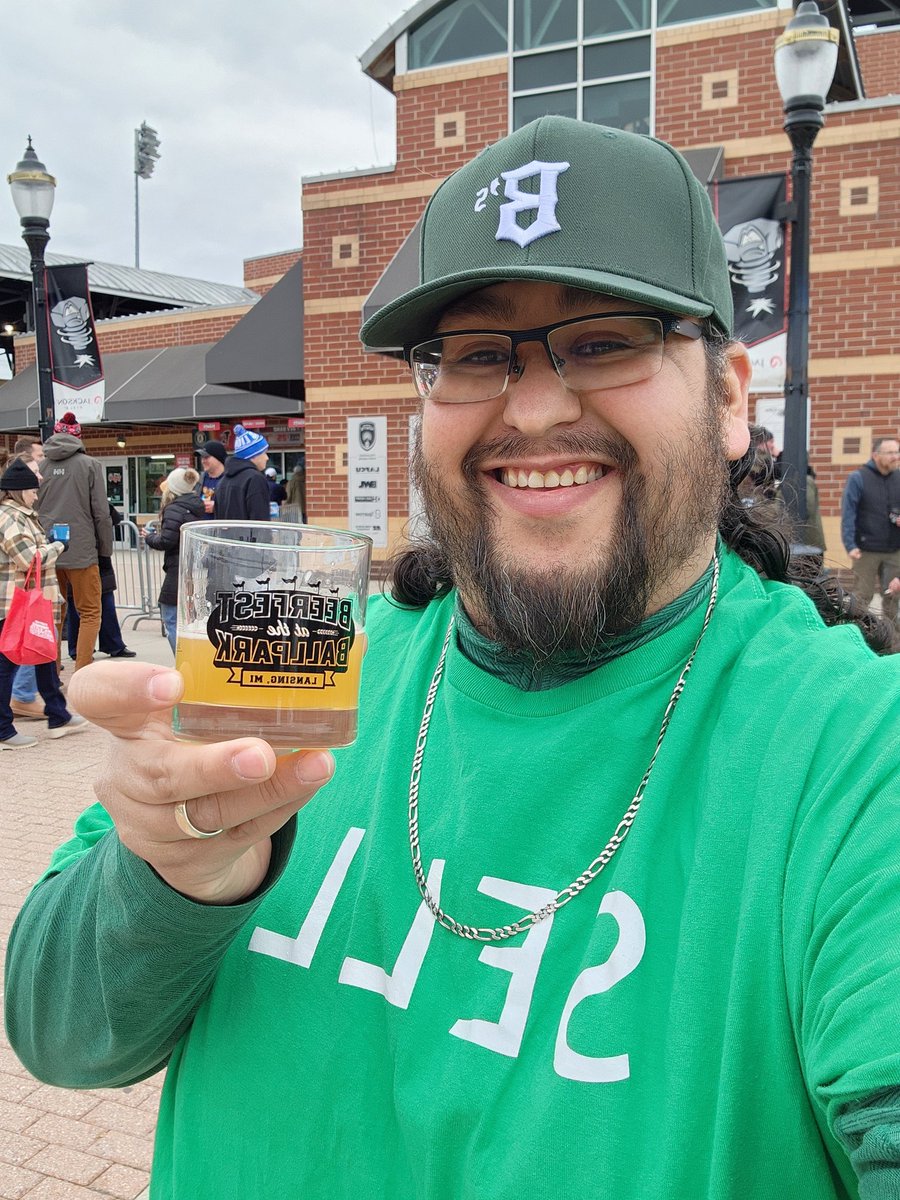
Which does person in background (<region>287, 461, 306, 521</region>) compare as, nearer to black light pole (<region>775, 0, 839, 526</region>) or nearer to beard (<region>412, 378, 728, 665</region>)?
black light pole (<region>775, 0, 839, 526</region>)

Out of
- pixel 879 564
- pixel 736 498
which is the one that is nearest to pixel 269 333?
pixel 879 564

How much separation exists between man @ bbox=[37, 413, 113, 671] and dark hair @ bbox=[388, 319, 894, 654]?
7068 mm

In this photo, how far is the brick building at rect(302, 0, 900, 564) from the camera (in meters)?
11.0

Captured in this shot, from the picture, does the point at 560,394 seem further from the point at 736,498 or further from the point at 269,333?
the point at 269,333

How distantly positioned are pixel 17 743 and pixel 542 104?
401 inches

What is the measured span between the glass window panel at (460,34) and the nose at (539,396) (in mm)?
12839

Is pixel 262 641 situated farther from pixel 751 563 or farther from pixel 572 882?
pixel 751 563

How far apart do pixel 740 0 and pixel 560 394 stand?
12.3m

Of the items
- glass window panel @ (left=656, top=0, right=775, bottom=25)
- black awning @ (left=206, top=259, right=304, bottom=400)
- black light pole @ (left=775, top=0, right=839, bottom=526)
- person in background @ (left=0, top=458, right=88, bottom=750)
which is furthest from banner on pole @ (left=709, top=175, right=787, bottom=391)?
black awning @ (left=206, top=259, right=304, bottom=400)

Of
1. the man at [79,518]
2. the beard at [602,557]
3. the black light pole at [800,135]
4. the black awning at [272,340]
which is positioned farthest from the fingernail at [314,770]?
the black awning at [272,340]

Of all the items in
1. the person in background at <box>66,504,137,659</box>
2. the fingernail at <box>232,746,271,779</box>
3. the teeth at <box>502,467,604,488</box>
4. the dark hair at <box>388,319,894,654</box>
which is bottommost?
the person in background at <box>66,504,137,659</box>

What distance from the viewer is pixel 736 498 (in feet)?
5.62

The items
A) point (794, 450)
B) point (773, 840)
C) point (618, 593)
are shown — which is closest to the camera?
point (773, 840)

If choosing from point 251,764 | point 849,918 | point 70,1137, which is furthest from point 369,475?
point 849,918
